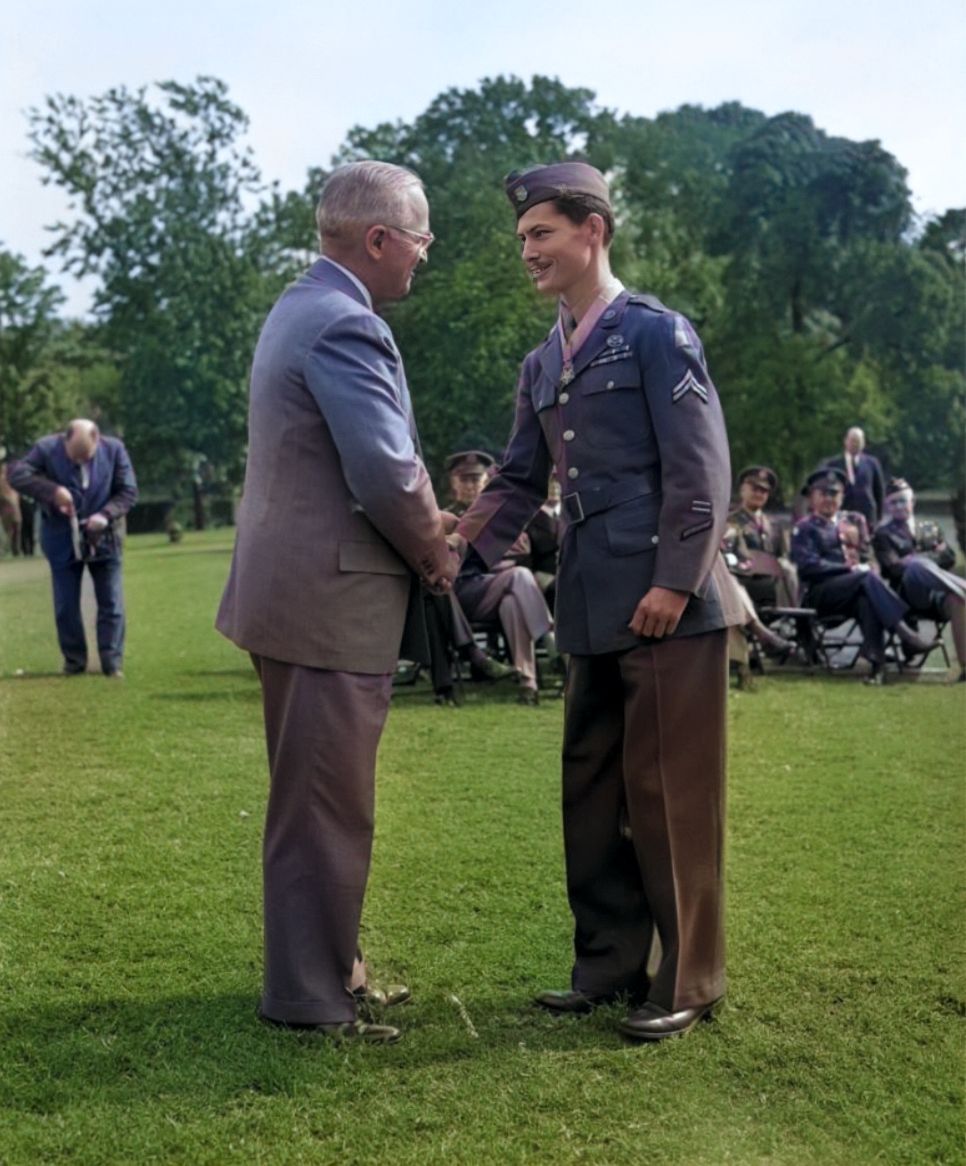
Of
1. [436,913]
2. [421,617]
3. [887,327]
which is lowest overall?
[436,913]

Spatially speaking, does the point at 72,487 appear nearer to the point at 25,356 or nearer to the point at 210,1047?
the point at 210,1047

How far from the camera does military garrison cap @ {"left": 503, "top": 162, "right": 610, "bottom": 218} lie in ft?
14.9

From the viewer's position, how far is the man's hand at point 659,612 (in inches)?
175

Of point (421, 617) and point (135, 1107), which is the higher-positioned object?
point (421, 617)

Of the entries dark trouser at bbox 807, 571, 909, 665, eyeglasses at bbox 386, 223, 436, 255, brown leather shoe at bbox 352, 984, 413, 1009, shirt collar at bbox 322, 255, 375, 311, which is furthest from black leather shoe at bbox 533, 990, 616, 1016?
dark trouser at bbox 807, 571, 909, 665

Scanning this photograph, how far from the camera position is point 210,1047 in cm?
437

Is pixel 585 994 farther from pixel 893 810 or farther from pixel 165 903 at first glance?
pixel 893 810

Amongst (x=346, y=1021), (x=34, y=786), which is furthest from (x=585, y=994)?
(x=34, y=786)

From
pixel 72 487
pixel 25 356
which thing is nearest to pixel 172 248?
pixel 25 356

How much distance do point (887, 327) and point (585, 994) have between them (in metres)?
36.3

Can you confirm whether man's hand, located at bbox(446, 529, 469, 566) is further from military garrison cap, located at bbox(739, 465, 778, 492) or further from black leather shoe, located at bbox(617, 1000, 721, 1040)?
military garrison cap, located at bbox(739, 465, 778, 492)

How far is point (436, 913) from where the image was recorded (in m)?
5.82

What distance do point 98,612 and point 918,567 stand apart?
6534mm

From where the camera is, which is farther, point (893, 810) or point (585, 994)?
point (893, 810)
